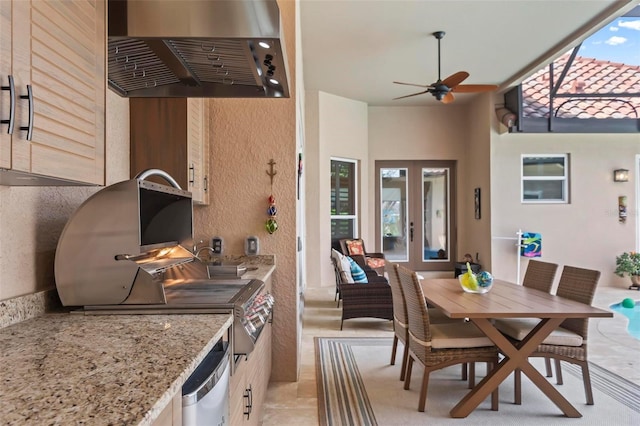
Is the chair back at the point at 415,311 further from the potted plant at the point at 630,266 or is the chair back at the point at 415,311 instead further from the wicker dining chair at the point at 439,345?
the potted plant at the point at 630,266

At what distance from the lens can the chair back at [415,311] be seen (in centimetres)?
262

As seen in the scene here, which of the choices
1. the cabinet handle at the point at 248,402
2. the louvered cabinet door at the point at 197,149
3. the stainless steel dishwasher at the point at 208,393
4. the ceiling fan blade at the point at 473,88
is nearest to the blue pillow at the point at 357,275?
the louvered cabinet door at the point at 197,149

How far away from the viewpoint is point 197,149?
8.99 ft

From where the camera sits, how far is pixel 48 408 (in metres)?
0.73

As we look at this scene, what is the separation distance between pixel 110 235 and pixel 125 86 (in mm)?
858

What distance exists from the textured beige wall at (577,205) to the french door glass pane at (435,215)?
1292 millimetres

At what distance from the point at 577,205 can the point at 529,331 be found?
18.4ft

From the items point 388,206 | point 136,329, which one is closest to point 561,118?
point 388,206

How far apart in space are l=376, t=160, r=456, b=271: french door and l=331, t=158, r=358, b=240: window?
2.12ft

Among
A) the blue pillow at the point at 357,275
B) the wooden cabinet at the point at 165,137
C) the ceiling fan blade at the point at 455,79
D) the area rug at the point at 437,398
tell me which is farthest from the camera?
the blue pillow at the point at 357,275

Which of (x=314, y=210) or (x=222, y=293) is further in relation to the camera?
(x=314, y=210)

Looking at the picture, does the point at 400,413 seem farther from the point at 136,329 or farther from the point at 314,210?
the point at 314,210

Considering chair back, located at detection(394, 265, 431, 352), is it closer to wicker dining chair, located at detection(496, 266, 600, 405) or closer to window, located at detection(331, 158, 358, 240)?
wicker dining chair, located at detection(496, 266, 600, 405)

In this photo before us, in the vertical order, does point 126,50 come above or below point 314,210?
above
